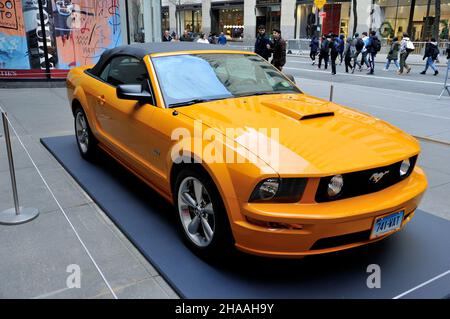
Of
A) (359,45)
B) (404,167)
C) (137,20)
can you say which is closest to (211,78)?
(404,167)

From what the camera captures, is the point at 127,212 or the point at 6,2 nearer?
the point at 127,212

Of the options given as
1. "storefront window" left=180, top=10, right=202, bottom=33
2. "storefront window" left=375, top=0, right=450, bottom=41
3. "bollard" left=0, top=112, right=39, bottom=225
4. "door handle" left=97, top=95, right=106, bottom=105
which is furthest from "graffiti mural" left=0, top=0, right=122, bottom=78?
"storefront window" left=180, top=10, right=202, bottom=33

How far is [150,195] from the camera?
4.52 m

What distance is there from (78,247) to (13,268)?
1.64 feet

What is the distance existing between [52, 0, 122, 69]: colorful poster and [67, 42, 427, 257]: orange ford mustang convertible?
8716 millimetres

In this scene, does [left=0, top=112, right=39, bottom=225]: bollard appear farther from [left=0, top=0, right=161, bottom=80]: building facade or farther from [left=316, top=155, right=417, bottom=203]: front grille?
[left=0, top=0, right=161, bottom=80]: building facade

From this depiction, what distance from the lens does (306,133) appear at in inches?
121

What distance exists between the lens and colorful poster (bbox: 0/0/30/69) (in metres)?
11.4

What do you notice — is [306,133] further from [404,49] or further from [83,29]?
[404,49]

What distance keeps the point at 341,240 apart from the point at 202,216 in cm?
105

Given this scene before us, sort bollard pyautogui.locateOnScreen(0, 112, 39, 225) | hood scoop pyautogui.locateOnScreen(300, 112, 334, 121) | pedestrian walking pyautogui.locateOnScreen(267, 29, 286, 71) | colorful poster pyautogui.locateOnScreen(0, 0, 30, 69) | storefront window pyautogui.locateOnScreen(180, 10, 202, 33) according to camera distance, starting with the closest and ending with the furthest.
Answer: hood scoop pyautogui.locateOnScreen(300, 112, 334, 121), bollard pyautogui.locateOnScreen(0, 112, 39, 225), colorful poster pyautogui.locateOnScreen(0, 0, 30, 69), pedestrian walking pyautogui.locateOnScreen(267, 29, 286, 71), storefront window pyautogui.locateOnScreen(180, 10, 202, 33)
